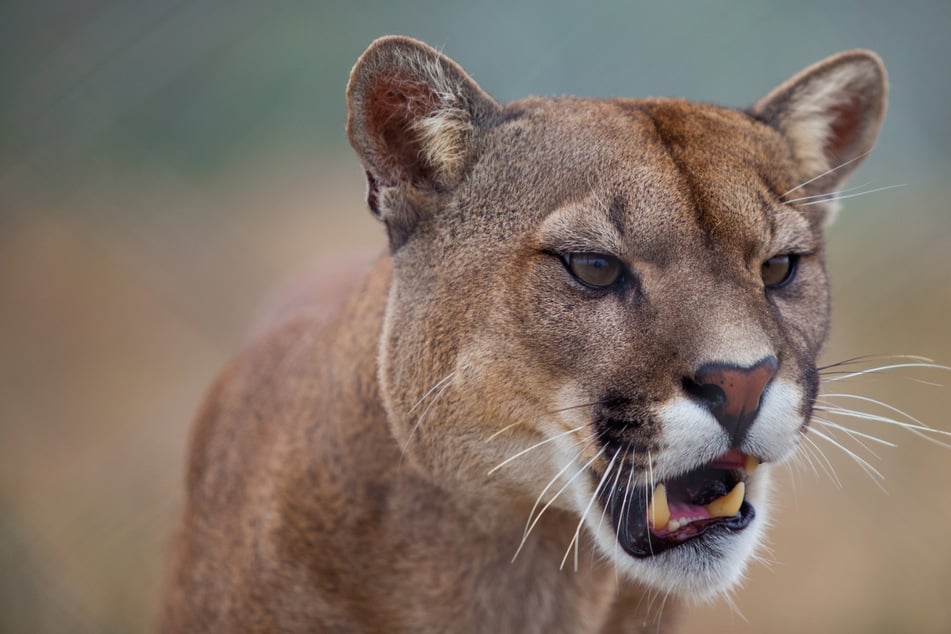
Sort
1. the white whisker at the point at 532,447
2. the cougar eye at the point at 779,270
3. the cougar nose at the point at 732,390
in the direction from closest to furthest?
the cougar nose at the point at 732,390 → the white whisker at the point at 532,447 → the cougar eye at the point at 779,270

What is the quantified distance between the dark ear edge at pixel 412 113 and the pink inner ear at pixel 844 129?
3.82 feet

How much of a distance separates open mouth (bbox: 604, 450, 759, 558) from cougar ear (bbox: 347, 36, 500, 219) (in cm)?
98

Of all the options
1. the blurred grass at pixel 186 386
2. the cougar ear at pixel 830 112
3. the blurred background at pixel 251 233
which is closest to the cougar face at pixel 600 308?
the cougar ear at pixel 830 112

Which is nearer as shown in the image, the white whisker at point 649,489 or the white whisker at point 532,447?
the white whisker at point 649,489

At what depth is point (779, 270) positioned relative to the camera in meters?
2.61

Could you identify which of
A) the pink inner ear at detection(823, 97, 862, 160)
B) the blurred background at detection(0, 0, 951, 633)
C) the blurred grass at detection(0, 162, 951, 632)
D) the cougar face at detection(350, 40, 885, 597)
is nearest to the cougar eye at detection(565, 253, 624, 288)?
the cougar face at detection(350, 40, 885, 597)

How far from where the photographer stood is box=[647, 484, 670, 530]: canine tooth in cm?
236

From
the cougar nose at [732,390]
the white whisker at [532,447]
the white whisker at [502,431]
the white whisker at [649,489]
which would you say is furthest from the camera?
the white whisker at [502,431]

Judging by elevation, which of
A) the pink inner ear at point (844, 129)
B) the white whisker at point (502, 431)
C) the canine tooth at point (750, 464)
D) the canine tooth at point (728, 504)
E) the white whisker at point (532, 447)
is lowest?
the canine tooth at point (728, 504)

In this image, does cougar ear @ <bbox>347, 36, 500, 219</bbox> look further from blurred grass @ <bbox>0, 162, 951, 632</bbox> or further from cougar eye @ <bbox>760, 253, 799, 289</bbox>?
blurred grass @ <bbox>0, 162, 951, 632</bbox>

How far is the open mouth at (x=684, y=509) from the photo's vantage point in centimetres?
238

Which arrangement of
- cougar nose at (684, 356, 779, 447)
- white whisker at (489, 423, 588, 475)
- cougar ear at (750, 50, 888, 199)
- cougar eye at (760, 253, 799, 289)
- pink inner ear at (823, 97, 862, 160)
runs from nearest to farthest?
cougar nose at (684, 356, 779, 447)
white whisker at (489, 423, 588, 475)
cougar eye at (760, 253, 799, 289)
cougar ear at (750, 50, 888, 199)
pink inner ear at (823, 97, 862, 160)

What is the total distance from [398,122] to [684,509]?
126cm

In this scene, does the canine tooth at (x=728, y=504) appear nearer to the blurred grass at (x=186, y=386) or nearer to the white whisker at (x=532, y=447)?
the white whisker at (x=532, y=447)
